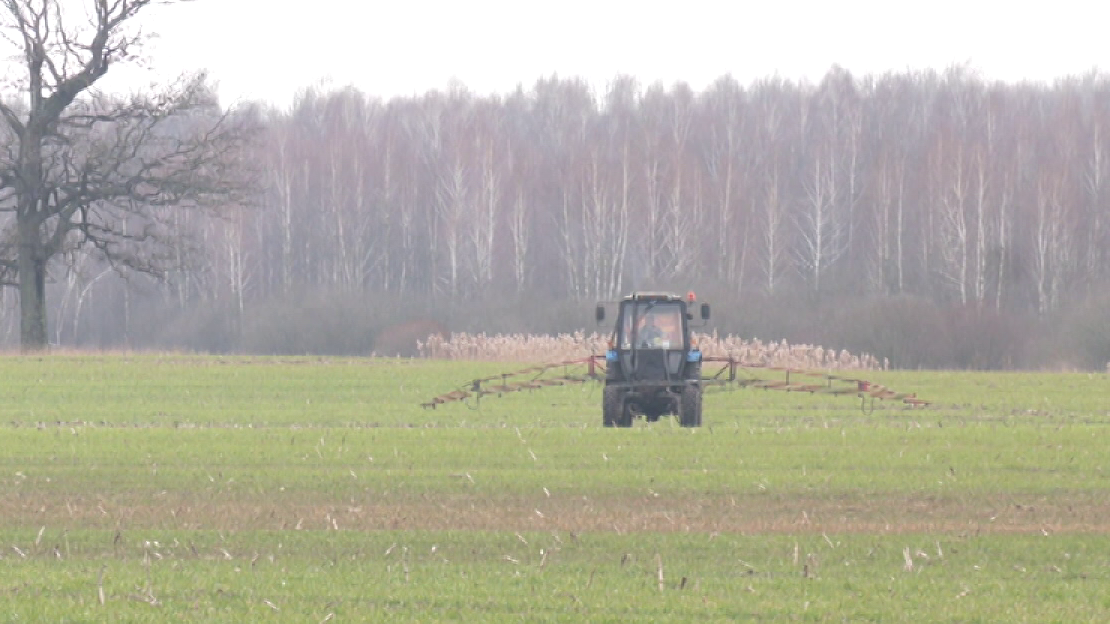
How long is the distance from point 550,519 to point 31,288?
1400 inches

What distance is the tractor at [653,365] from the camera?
81.9 feet

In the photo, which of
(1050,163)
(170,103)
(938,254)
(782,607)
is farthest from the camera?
(1050,163)

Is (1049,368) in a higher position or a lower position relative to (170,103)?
lower

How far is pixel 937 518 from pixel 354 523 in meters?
4.97

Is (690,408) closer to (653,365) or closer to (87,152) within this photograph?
(653,365)

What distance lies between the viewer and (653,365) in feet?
83.7

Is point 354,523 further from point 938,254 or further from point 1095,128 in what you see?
point 1095,128

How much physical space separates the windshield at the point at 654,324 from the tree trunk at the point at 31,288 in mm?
24921

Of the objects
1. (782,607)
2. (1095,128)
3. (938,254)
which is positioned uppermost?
(1095,128)

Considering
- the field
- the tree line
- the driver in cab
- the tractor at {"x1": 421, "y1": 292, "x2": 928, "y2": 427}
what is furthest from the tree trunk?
the driver in cab

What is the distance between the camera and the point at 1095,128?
279 feet

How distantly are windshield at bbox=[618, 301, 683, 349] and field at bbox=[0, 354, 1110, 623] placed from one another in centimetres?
142

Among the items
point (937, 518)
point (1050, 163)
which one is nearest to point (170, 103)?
point (937, 518)

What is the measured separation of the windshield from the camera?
84.7 feet
